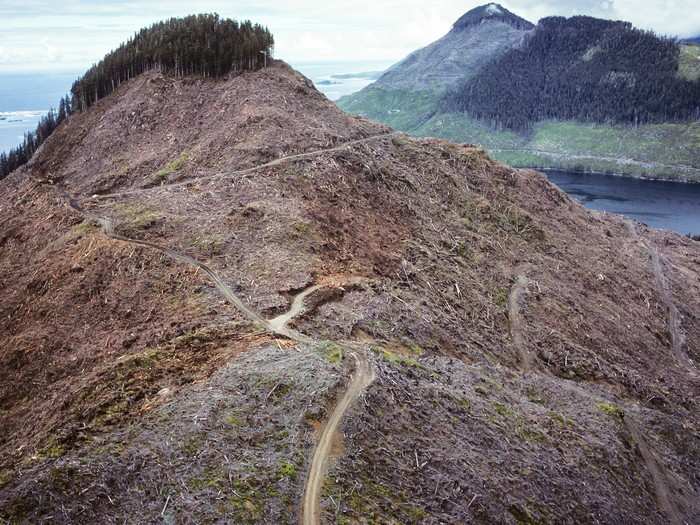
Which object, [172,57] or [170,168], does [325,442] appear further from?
[172,57]

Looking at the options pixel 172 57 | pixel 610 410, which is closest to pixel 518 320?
pixel 610 410

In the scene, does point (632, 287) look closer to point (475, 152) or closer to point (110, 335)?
point (475, 152)

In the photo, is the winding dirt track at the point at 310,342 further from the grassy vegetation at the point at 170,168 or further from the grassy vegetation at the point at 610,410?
the grassy vegetation at the point at 610,410

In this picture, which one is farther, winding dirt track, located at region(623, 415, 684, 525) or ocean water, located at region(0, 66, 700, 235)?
ocean water, located at region(0, 66, 700, 235)

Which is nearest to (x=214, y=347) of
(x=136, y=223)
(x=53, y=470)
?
(x=53, y=470)

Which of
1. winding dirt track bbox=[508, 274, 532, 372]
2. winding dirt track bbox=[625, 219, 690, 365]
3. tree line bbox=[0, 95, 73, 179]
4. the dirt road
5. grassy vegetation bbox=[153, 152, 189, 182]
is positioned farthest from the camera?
tree line bbox=[0, 95, 73, 179]

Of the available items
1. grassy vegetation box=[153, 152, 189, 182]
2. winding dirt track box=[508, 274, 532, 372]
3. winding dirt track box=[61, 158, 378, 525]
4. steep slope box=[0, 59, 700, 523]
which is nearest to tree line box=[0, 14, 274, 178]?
steep slope box=[0, 59, 700, 523]

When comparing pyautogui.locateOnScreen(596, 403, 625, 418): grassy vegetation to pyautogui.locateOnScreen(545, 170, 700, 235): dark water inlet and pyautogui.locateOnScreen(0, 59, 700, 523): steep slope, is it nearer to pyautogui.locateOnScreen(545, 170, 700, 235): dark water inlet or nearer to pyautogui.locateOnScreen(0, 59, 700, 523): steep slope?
pyautogui.locateOnScreen(0, 59, 700, 523): steep slope
